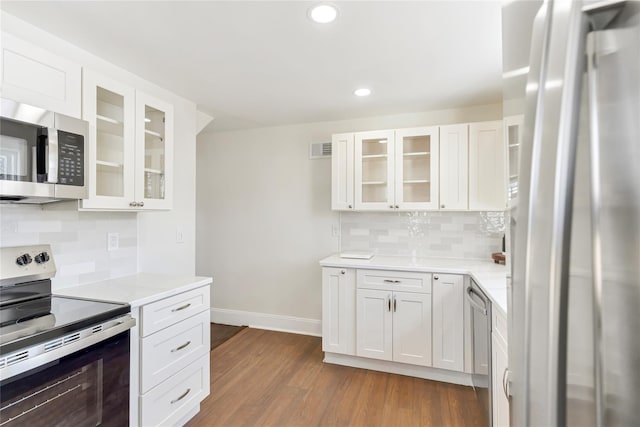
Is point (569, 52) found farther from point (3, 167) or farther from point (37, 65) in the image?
point (37, 65)

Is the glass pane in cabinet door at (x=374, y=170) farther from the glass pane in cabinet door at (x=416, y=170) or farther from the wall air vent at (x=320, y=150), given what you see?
the wall air vent at (x=320, y=150)

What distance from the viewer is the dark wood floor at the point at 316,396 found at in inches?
84.5

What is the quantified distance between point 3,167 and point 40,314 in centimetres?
68

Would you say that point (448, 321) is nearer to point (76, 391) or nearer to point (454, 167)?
point (454, 167)

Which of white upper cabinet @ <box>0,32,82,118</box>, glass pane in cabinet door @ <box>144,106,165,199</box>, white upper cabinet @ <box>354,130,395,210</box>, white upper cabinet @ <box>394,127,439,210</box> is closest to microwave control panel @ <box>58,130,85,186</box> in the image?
white upper cabinet @ <box>0,32,82,118</box>

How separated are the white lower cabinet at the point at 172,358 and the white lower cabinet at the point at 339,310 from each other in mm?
1137

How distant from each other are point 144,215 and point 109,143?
0.70 m

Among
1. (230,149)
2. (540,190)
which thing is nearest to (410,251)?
(230,149)

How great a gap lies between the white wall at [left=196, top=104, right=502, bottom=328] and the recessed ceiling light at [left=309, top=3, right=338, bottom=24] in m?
1.83

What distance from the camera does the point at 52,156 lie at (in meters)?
1.53

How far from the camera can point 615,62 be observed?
0.29m

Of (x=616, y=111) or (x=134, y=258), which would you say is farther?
(x=134, y=258)

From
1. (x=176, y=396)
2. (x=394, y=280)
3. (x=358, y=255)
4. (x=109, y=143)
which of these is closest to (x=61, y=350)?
(x=176, y=396)

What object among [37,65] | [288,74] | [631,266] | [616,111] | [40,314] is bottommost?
[40,314]
